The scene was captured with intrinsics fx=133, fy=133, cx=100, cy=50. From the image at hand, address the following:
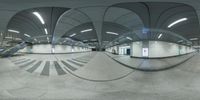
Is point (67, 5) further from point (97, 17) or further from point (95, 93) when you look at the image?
point (95, 93)

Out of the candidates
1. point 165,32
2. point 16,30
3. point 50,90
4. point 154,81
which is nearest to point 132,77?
point 154,81

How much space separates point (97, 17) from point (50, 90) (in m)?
0.32

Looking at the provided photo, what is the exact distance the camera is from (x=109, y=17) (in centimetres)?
41

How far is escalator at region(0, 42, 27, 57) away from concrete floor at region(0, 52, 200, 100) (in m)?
0.03

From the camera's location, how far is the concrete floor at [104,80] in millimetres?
459

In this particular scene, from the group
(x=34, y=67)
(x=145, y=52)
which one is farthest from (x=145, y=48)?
(x=34, y=67)

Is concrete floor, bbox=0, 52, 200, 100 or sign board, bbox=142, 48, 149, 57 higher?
sign board, bbox=142, 48, 149, 57

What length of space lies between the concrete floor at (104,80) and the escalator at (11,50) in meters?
0.03

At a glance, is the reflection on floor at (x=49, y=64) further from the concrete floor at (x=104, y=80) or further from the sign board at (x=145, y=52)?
the sign board at (x=145, y=52)

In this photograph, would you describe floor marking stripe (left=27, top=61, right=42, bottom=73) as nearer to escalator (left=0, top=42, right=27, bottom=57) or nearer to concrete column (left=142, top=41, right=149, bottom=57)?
escalator (left=0, top=42, right=27, bottom=57)

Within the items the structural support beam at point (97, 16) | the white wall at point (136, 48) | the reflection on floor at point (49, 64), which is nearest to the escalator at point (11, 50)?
the reflection on floor at point (49, 64)

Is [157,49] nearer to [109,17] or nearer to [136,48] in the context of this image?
[136,48]

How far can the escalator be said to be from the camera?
48cm

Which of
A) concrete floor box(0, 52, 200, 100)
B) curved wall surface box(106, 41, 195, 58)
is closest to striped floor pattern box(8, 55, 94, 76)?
concrete floor box(0, 52, 200, 100)
